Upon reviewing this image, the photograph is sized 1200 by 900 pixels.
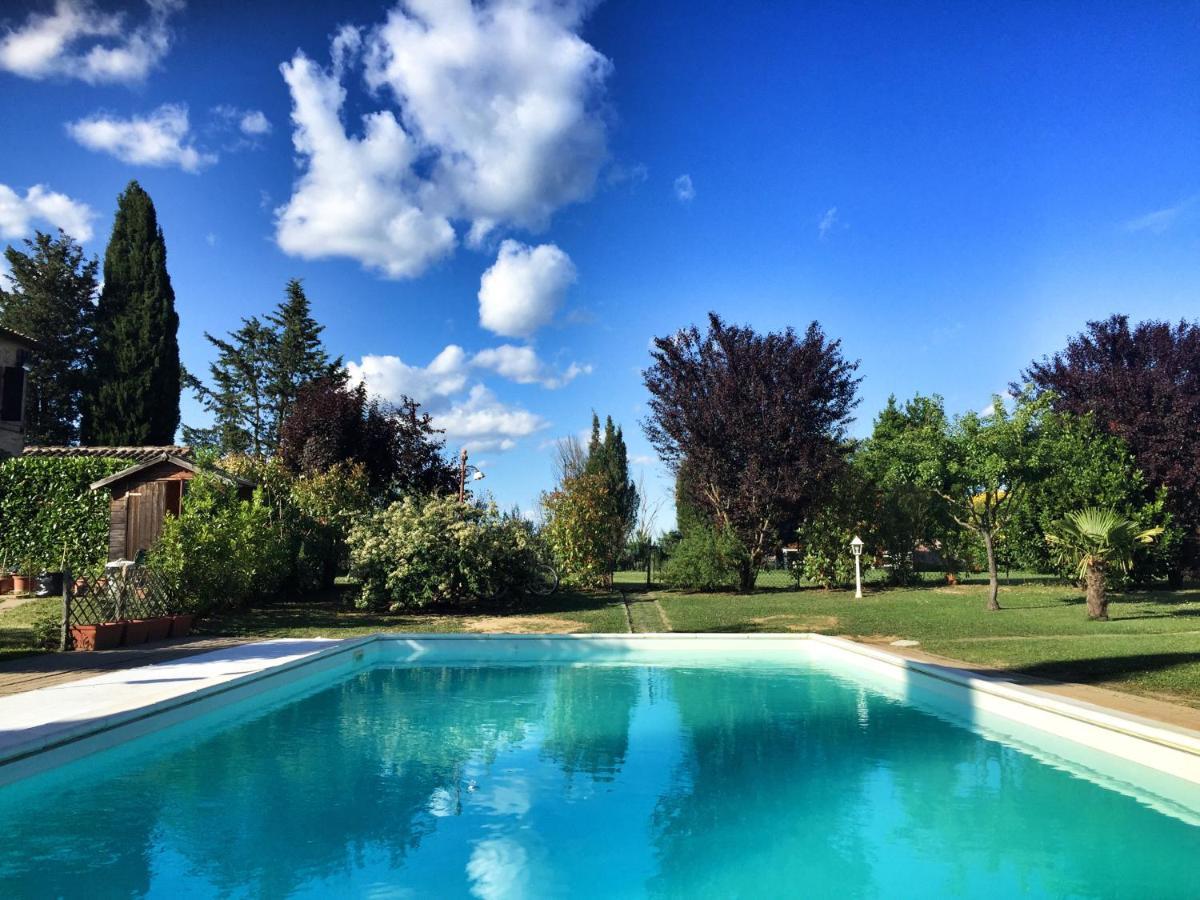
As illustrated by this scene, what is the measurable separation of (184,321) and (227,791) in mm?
32902

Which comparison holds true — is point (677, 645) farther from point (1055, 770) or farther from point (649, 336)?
point (649, 336)

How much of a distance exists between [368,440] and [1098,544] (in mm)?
20016

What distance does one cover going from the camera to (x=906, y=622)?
15.4 meters

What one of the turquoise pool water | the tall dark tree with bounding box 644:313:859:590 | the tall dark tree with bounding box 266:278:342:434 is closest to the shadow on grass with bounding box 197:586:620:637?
the tall dark tree with bounding box 644:313:859:590

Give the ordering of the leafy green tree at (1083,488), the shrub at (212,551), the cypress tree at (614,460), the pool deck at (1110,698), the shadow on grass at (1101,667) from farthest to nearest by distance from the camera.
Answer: the cypress tree at (614,460), the leafy green tree at (1083,488), the shrub at (212,551), the shadow on grass at (1101,667), the pool deck at (1110,698)

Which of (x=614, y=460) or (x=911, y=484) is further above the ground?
(x=614, y=460)

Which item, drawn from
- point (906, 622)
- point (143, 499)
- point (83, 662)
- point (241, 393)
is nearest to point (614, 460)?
point (241, 393)

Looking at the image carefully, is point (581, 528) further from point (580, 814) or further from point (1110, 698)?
point (580, 814)

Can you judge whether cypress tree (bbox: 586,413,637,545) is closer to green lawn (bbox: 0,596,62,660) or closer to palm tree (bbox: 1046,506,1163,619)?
palm tree (bbox: 1046,506,1163,619)

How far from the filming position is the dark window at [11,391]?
1812cm

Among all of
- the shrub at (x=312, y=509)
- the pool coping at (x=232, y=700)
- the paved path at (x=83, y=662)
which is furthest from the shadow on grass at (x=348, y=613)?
the pool coping at (x=232, y=700)

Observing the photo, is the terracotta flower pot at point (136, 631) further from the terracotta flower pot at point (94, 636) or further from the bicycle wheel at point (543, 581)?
the bicycle wheel at point (543, 581)

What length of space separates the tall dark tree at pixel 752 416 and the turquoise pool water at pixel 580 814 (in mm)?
14070

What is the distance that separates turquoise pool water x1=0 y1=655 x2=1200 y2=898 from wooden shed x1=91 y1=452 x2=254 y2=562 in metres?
12.2
